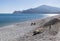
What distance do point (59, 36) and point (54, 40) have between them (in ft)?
4.54

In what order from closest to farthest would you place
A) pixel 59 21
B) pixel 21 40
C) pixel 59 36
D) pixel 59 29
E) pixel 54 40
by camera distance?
pixel 54 40
pixel 59 36
pixel 21 40
pixel 59 29
pixel 59 21

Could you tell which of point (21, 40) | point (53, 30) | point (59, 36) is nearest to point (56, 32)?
point (53, 30)

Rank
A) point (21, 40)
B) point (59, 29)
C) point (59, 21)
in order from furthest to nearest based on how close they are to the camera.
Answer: point (59, 21)
point (59, 29)
point (21, 40)

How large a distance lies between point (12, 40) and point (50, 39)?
4.78m

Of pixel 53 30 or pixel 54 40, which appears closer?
pixel 54 40

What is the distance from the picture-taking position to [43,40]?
1548 cm

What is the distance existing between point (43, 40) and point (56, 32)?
9.37 feet

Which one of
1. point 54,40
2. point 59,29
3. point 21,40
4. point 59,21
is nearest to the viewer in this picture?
point 54,40

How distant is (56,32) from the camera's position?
17672 millimetres

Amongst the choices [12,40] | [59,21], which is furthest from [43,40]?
[59,21]

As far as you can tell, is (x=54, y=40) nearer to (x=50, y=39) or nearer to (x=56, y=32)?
(x=50, y=39)

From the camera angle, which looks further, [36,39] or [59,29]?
[59,29]

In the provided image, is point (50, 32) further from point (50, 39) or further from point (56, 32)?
point (50, 39)

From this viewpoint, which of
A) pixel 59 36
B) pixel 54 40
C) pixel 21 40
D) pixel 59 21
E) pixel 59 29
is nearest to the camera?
pixel 54 40
